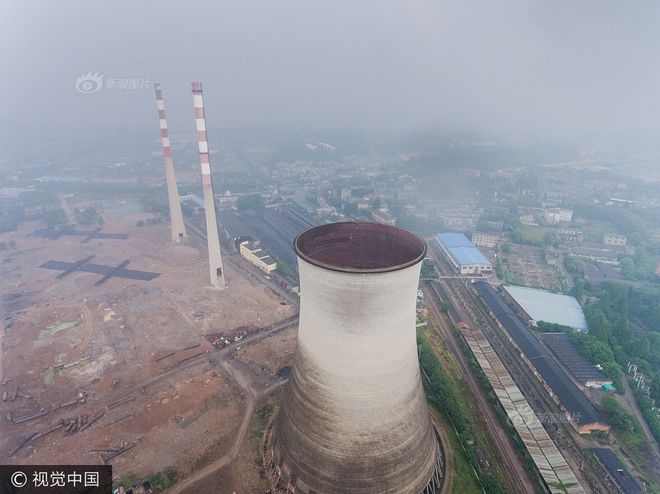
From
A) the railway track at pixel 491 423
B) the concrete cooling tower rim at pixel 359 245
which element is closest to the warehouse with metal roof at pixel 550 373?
the railway track at pixel 491 423

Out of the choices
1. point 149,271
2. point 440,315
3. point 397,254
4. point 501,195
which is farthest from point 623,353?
point 501,195

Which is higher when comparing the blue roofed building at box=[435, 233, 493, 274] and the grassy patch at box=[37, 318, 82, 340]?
the blue roofed building at box=[435, 233, 493, 274]

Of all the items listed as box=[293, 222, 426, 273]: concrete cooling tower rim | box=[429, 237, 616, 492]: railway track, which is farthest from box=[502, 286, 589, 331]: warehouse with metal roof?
box=[293, 222, 426, 273]: concrete cooling tower rim

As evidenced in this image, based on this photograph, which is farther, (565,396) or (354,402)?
(565,396)

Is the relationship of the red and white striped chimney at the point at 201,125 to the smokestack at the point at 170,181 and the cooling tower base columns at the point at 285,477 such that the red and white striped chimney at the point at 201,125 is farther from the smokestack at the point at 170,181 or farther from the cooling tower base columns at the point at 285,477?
the cooling tower base columns at the point at 285,477

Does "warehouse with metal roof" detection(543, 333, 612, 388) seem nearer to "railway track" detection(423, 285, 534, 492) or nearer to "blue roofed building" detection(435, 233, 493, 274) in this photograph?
"railway track" detection(423, 285, 534, 492)

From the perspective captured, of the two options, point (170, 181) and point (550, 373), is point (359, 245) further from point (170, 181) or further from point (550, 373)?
point (170, 181)

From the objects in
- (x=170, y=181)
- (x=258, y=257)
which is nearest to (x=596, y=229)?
(x=258, y=257)

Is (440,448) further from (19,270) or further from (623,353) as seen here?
(19,270)
